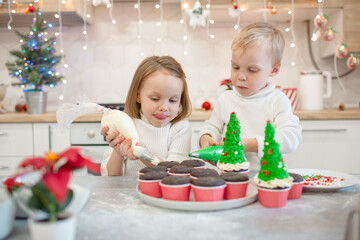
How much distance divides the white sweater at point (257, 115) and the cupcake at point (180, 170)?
1.34 ft

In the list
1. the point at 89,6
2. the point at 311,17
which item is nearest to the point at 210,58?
the point at 311,17

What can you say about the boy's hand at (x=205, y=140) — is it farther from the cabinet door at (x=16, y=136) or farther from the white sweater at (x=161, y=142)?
the cabinet door at (x=16, y=136)

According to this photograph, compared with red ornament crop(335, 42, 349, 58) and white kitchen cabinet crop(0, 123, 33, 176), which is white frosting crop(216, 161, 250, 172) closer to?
red ornament crop(335, 42, 349, 58)

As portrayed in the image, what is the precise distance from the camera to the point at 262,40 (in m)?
1.37

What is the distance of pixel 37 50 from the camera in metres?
2.46

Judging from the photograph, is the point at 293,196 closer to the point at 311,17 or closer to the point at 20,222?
the point at 20,222

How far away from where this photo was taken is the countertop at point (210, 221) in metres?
0.65

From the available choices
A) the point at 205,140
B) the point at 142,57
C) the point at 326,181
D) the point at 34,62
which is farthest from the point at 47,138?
the point at 326,181

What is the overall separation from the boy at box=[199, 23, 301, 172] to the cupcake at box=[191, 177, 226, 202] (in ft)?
1.66

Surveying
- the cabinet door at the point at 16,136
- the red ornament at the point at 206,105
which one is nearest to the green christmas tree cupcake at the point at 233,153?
the red ornament at the point at 206,105

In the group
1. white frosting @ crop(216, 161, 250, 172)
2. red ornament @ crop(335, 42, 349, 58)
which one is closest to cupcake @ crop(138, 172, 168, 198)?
white frosting @ crop(216, 161, 250, 172)

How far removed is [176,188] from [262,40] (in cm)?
77

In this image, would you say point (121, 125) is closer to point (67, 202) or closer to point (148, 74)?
point (148, 74)

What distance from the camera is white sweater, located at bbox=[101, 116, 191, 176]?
1.46 metres
